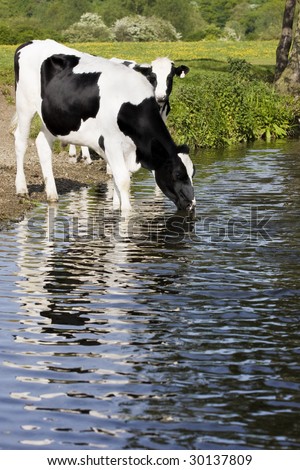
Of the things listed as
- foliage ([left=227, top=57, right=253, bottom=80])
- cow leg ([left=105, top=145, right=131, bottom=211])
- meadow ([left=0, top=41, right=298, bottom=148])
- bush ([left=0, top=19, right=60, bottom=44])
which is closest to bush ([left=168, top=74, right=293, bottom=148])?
meadow ([left=0, top=41, right=298, bottom=148])

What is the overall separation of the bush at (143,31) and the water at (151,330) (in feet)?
254

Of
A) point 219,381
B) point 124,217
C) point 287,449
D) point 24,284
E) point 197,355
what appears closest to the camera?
point 287,449

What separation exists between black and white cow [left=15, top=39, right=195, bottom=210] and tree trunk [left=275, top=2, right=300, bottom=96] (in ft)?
57.5

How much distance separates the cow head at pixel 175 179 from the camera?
47.4ft

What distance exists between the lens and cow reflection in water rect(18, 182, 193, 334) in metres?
9.33

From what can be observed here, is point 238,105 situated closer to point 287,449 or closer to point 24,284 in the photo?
point 24,284

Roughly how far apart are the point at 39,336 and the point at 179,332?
1093 millimetres

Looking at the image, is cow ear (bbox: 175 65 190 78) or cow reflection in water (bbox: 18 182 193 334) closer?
cow reflection in water (bbox: 18 182 193 334)

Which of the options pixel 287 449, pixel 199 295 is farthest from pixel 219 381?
pixel 199 295

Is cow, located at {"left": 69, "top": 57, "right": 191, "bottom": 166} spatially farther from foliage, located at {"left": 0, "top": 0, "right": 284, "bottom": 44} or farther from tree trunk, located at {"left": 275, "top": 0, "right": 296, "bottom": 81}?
foliage, located at {"left": 0, "top": 0, "right": 284, "bottom": 44}

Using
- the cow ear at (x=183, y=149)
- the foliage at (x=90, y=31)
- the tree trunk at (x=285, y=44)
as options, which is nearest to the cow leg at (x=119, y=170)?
the cow ear at (x=183, y=149)

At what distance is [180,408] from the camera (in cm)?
687

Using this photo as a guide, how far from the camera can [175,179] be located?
1445cm

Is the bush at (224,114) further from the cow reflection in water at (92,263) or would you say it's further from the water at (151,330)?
the water at (151,330)
